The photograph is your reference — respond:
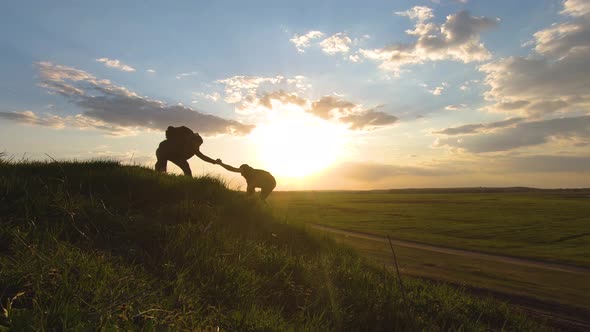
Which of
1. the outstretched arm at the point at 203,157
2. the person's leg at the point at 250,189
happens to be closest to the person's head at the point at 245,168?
the person's leg at the point at 250,189

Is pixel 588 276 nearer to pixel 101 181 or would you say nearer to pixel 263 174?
pixel 263 174

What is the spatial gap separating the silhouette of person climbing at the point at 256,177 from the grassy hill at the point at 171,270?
12.6ft

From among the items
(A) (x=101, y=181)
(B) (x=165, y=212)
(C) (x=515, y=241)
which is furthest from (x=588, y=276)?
(A) (x=101, y=181)

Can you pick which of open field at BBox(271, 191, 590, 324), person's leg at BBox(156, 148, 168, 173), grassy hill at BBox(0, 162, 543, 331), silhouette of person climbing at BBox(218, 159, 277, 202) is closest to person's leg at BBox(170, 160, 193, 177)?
person's leg at BBox(156, 148, 168, 173)

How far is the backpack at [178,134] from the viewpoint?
14539 mm

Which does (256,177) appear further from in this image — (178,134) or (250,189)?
(178,134)

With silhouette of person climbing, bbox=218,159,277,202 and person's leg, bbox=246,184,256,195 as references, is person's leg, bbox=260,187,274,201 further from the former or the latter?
person's leg, bbox=246,184,256,195

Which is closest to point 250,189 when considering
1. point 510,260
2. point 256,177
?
point 256,177

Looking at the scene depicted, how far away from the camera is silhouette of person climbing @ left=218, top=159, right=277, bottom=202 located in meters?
15.8

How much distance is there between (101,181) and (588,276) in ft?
76.2

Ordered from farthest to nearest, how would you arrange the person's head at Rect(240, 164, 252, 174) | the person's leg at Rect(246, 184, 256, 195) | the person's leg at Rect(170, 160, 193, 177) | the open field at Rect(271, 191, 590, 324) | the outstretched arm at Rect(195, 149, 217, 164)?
the person's head at Rect(240, 164, 252, 174) → the person's leg at Rect(246, 184, 256, 195) → the outstretched arm at Rect(195, 149, 217, 164) → the open field at Rect(271, 191, 590, 324) → the person's leg at Rect(170, 160, 193, 177)

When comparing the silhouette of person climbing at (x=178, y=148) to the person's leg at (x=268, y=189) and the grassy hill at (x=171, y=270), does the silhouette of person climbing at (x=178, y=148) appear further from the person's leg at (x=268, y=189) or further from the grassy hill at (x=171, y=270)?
the person's leg at (x=268, y=189)

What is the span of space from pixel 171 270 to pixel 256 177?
1028 centimetres

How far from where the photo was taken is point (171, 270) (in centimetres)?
570
